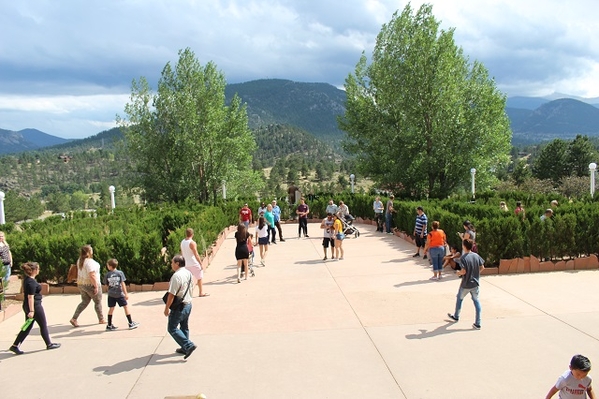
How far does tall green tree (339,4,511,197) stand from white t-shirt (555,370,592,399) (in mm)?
23566

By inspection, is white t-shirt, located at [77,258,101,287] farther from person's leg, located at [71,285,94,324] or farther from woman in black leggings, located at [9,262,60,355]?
woman in black leggings, located at [9,262,60,355]

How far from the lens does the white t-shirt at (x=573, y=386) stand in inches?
158

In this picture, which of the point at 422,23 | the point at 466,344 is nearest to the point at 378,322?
the point at 466,344

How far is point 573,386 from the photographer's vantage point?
4.04 metres

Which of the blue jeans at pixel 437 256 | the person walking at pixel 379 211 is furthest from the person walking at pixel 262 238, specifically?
the person walking at pixel 379 211

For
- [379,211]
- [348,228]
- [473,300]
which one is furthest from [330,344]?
[379,211]

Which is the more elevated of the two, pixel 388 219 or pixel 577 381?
pixel 577 381

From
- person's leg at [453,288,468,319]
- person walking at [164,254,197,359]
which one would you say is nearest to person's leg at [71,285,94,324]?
person walking at [164,254,197,359]

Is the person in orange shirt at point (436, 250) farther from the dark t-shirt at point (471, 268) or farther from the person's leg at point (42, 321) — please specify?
the person's leg at point (42, 321)

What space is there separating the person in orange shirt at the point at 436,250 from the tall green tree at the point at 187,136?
21.1 meters

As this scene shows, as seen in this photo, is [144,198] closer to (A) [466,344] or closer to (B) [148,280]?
(B) [148,280]

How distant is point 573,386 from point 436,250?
624cm

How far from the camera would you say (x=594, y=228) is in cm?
1116

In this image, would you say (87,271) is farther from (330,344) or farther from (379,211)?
(379,211)
